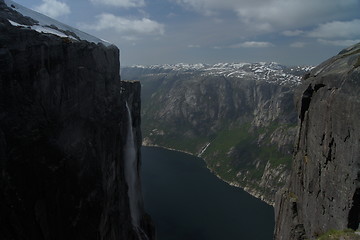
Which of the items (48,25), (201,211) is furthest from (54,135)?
(201,211)

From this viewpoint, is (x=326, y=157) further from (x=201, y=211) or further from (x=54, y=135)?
(x=201, y=211)

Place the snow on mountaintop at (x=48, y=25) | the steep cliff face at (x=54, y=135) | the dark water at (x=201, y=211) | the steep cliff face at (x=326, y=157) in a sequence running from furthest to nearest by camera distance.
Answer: the dark water at (x=201, y=211), the snow on mountaintop at (x=48, y=25), the steep cliff face at (x=54, y=135), the steep cliff face at (x=326, y=157)

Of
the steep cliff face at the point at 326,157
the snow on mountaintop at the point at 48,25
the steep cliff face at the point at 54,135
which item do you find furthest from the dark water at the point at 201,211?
the snow on mountaintop at the point at 48,25

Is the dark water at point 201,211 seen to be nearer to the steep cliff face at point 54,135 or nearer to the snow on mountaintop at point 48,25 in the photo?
the steep cliff face at point 54,135

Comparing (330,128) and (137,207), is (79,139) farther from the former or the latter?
(137,207)

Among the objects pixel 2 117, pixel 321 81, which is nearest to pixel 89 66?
pixel 2 117

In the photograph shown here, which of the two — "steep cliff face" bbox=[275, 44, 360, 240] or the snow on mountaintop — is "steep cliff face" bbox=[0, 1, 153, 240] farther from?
"steep cliff face" bbox=[275, 44, 360, 240]

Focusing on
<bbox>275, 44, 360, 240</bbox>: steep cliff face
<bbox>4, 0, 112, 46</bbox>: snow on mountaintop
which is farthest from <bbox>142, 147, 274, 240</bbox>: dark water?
<bbox>4, 0, 112, 46</bbox>: snow on mountaintop
